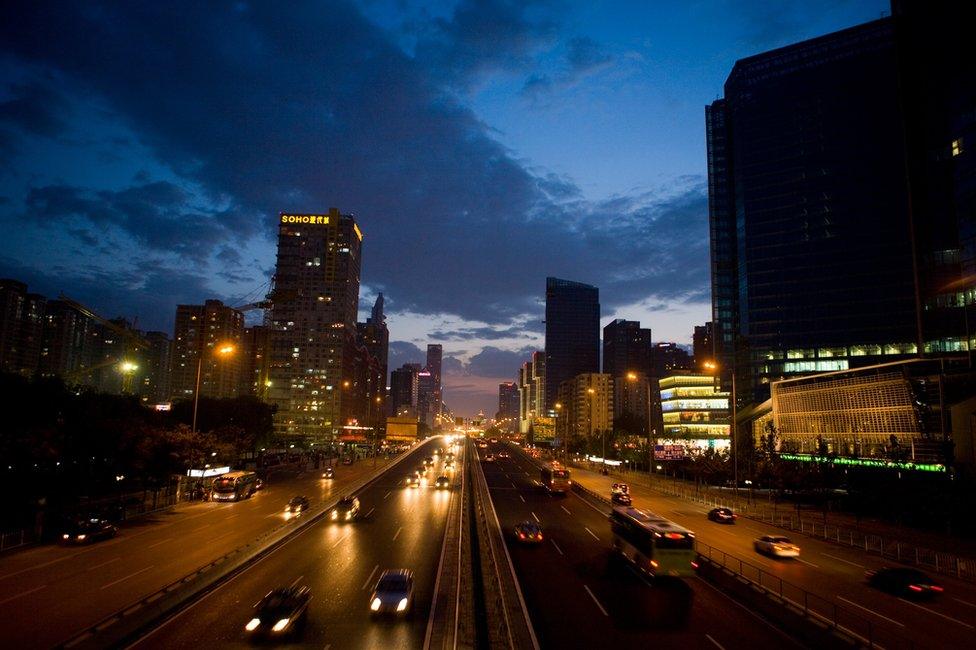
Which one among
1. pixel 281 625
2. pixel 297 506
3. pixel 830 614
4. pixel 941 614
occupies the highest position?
pixel 281 625

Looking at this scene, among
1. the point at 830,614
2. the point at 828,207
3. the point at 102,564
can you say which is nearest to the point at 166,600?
the point at 102,564

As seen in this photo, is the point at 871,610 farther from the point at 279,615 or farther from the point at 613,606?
the point at 279,615

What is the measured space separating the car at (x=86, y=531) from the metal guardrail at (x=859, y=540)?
4843 centimetres

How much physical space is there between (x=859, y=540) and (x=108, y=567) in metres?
46.7

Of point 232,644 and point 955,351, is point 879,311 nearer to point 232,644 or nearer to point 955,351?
point 955,351

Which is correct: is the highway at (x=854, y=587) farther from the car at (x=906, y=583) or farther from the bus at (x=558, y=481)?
the bus at (x=558, y=481)

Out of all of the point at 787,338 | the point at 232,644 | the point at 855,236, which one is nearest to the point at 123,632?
the point at 232,644

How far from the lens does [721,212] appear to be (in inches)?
6811

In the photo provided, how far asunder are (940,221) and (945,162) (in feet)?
54.5

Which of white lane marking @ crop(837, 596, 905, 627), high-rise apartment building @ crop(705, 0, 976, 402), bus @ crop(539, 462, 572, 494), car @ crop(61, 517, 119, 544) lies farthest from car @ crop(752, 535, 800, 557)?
high-rise apartment building @ crop(705, 0, 976, 402)

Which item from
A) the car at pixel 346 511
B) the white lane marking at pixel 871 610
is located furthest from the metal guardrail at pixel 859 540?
the car at pixel 346 511

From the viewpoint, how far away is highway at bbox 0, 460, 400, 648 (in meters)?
20.9

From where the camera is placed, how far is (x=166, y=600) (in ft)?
73.3

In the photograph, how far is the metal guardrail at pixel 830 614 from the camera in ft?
63.5
